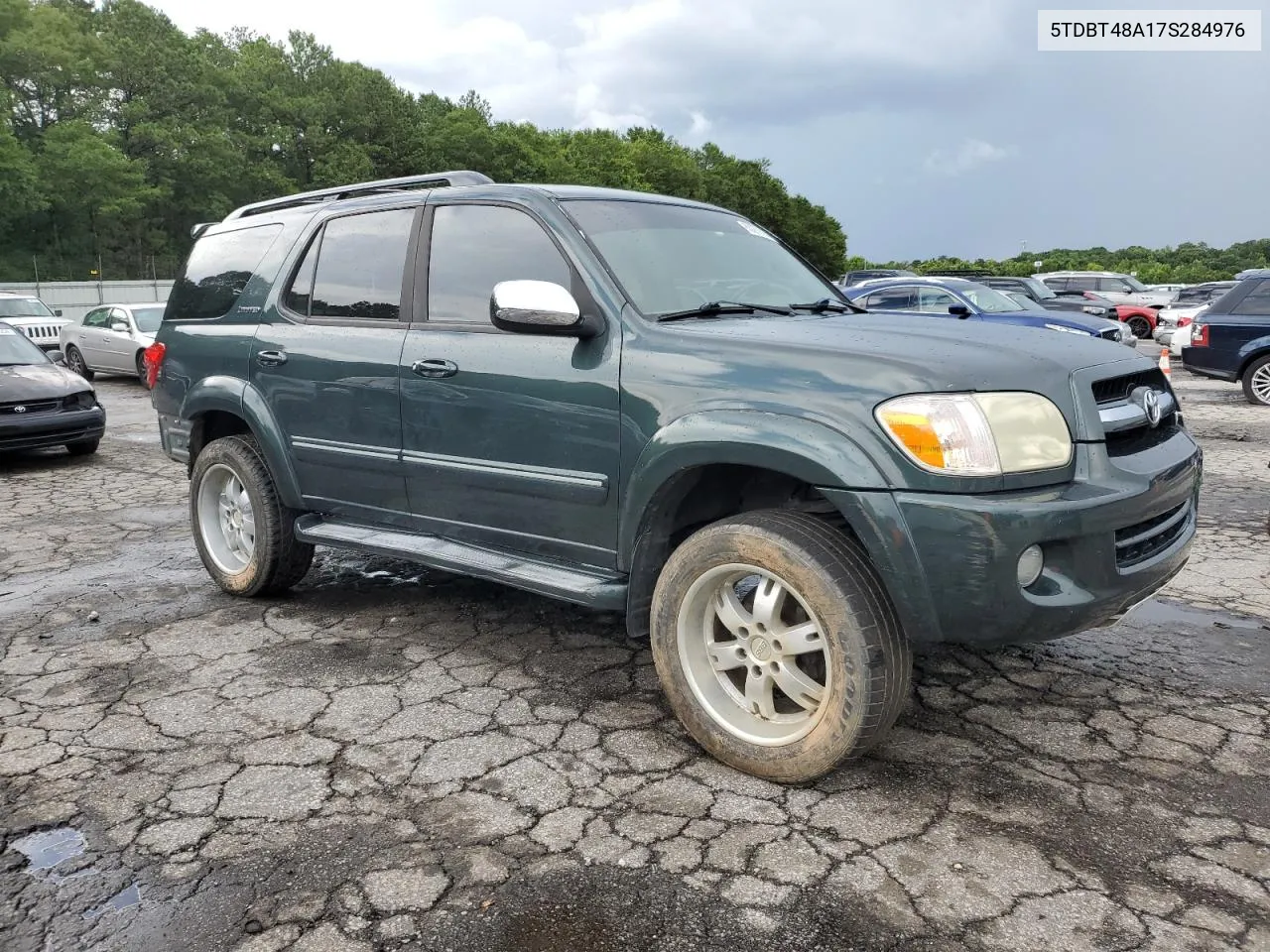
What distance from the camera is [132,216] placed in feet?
170

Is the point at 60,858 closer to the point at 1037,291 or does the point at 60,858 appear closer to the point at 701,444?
the point at 701,444

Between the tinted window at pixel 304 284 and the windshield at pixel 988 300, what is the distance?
11.7 meters

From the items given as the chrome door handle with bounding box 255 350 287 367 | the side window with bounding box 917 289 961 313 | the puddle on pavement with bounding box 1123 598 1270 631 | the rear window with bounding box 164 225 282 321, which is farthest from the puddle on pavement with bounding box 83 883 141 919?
the side window with bounding box 917 289 961 313

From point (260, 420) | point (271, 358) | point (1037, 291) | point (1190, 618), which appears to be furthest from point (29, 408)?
point (1037, 291)

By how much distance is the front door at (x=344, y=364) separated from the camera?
4215 mm

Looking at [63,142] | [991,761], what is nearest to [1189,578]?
[991,761]

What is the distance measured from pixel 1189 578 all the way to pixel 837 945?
12.7ft

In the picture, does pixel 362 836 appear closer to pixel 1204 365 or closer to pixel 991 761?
pixel 991 761

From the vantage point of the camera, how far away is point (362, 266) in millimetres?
4461

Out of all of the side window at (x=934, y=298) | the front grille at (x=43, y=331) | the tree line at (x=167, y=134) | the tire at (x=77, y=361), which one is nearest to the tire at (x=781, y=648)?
the side window at (x=934, y=298)

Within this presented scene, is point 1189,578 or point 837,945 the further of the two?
point 1189,578

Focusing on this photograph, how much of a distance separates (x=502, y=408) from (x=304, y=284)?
5.23ft

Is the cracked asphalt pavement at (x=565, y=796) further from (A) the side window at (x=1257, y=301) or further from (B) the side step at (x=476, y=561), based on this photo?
(A) the side window at (x=1257, y=301)

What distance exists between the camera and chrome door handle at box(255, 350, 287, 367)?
4.62 metres
